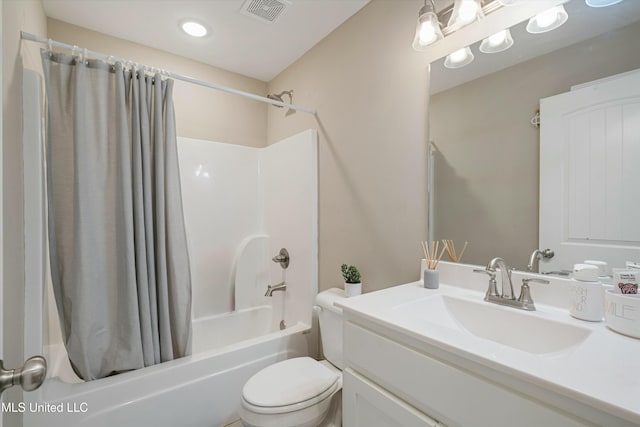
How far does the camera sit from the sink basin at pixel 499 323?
79 centimetres

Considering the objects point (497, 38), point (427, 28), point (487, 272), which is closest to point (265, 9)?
point (427, 28)

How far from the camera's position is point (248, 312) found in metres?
2.37

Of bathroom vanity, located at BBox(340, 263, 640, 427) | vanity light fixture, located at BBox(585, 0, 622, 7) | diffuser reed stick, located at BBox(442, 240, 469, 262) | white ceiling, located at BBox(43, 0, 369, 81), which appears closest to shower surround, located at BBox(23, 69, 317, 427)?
white ceiling, located at BBox(43, 0, 369, 81)

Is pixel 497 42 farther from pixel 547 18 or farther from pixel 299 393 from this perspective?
pixel 299 393

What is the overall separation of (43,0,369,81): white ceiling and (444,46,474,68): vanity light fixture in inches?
27.9

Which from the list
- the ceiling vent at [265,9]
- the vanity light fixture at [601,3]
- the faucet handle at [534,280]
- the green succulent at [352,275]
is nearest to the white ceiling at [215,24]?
the ceiling vent at [265,9]

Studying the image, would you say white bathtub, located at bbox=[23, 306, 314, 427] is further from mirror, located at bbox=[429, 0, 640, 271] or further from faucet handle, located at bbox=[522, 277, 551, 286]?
faucet handle, located at bbox=[522, 277, 551, 286]

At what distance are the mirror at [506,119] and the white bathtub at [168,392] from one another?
115cm

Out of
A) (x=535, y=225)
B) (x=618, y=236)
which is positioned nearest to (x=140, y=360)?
(x=535, y=225)

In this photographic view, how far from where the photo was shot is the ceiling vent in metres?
1.63

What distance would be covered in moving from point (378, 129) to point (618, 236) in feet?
3.47

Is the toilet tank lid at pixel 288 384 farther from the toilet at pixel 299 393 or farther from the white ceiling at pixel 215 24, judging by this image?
the white ceiling at pixel 215 24

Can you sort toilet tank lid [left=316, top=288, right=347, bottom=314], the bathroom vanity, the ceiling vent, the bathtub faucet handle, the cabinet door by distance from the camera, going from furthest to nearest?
the bathtub faucet handle → the ceiling vent → toilet tank lid [left=316, top=288, right=347, bottom=314] → the cabinet door → the bathroom vanity

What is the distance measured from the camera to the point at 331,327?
1.51 m
